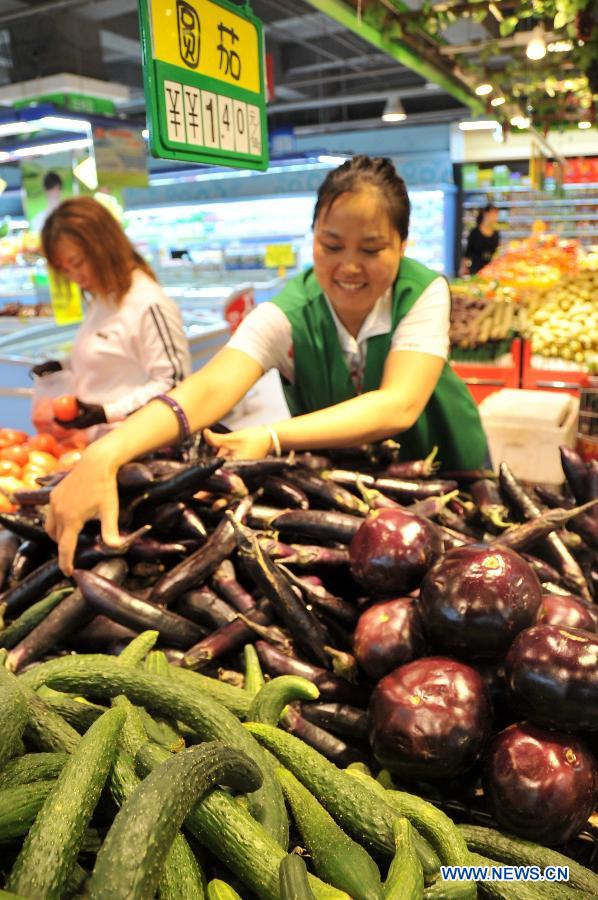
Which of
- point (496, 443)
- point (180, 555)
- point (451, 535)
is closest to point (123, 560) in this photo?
point (180, 555)

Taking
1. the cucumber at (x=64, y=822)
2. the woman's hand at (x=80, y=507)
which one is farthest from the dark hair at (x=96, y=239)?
the cucumber at (x=64, y=822)

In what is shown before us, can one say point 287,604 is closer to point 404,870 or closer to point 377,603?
point 377,603

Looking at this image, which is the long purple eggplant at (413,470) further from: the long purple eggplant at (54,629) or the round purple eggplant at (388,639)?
the long purple eggplant at (54,629)

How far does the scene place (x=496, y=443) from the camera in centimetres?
420

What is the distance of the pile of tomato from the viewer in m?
2.64

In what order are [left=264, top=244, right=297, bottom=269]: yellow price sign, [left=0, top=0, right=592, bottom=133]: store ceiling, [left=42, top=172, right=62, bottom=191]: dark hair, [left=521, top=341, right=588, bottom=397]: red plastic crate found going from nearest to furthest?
[left=0, top=0, right=592, bottom=133]: store ceiling
[left=521, top=341, right=588, bottom=397]: red plastic crate
[left=42, top=172, right=62, bottom=191]: dark hair
[left=264, top=244, right=297, bottom=269]: yellow price sign

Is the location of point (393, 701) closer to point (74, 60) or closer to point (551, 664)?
point (551, 664)

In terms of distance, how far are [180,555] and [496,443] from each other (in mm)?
3018

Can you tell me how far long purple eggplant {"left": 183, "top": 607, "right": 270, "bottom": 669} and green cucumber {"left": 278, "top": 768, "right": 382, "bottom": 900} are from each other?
36 cm

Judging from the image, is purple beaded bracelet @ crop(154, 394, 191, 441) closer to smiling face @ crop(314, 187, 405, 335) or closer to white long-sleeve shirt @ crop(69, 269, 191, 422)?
smiling face @ crop(314, 187, 405, 335)

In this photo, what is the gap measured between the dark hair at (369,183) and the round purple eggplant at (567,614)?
126 cm

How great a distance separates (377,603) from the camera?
1.29 metres

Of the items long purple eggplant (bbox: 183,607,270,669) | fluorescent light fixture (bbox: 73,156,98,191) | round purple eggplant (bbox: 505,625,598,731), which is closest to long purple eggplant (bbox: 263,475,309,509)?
long purple eggplant (bbox: 183,607,270,669)

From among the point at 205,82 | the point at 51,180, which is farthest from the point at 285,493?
the point at 51,180
